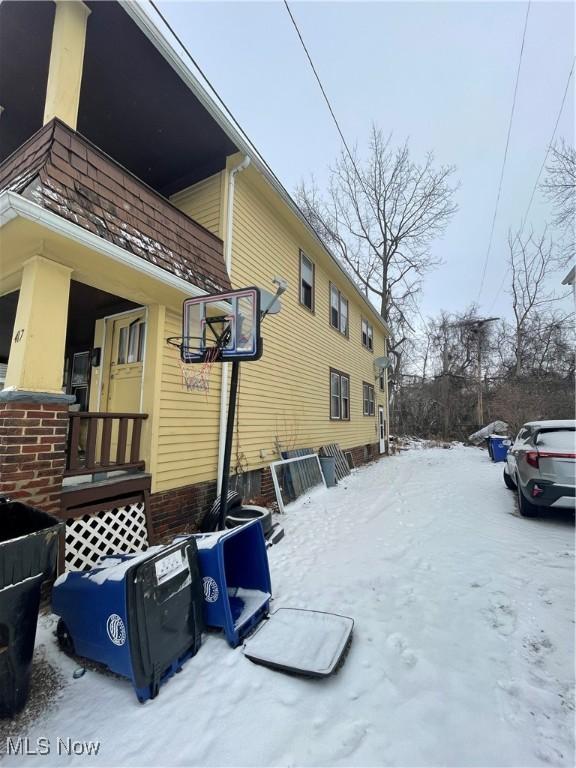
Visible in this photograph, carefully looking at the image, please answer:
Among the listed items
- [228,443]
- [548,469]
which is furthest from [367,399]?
[228,443]

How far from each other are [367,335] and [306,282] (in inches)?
248

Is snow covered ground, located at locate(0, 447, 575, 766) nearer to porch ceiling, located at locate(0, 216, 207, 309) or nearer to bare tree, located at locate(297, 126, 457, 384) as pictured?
porch ceiling, located at locate(0, 216, 207, 309)

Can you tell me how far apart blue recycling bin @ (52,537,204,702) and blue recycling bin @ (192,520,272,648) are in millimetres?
109

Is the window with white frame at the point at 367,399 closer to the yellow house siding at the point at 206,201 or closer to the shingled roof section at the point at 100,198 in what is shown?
the yellow house siding at the point at 206,201

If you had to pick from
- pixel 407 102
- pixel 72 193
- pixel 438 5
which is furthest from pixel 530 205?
pixel 72 193

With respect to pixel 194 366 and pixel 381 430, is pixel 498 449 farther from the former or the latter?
pixel 194 366

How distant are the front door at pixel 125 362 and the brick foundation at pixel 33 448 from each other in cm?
172

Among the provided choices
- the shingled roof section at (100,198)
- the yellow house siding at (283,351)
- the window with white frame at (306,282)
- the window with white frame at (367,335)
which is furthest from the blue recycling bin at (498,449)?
the shingled roof section at (100,198)

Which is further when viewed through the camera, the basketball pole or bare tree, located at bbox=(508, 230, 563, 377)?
bare tree, located at bbox=(508, 230, 563, 377)

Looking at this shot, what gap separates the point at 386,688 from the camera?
83.7 inches

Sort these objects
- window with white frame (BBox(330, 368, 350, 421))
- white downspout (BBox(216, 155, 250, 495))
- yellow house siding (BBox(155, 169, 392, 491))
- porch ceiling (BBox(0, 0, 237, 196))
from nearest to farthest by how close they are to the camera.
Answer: porch ceiling (BBox(0, 0, 237, 196)) < yellow house siding (BBox(155, 169, 392, 491)) < white downspout (BBox(216, 155, 250, 495)) < window with white frame (BBox(330, 368, 350, 421))

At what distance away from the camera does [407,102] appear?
7.90 m

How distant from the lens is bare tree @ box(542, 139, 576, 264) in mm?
10344

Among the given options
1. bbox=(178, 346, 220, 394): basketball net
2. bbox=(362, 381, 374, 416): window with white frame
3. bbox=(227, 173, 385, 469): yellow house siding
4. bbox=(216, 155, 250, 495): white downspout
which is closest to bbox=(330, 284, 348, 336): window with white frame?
bbox=(227, 173, 385, 469): yellow house siding
